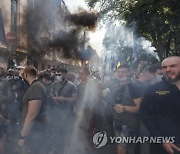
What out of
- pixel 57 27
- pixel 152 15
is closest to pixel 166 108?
pixel 57 27

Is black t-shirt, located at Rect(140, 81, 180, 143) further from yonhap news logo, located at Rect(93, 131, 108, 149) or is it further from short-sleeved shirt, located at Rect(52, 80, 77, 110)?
short-sleeved shirt, located at Rect(52, 80, 77, 110)

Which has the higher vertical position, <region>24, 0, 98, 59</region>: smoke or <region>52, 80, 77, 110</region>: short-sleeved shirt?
<region>24, 0, 98, 59</region>: smoke

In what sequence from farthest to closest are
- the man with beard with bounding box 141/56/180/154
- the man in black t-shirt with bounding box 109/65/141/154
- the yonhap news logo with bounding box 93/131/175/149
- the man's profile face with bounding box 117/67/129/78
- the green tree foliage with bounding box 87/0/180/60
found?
the green tree foliage with bounding box 87/0/180/60
the man's profile face with bounding box 117/67/129/78
the man in black t-shirt with bounding box 109/65/141/154
the yonhap news logo with bounding box 93/131/175/149
the man with beard with bounding box 141/56/180/154

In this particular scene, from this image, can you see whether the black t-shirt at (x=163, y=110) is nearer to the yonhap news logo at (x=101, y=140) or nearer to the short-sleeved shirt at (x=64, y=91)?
the yonhap news logo at (x=101, y=140)

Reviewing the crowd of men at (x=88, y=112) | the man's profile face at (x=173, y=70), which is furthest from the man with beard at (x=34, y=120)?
the man's profile face at (x=173, y=70)

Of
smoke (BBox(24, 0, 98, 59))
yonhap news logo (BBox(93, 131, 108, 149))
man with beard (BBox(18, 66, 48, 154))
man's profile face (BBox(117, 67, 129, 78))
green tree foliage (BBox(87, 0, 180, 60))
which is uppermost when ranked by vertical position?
green tree foliage (BBox(87, 0, 180, 60))

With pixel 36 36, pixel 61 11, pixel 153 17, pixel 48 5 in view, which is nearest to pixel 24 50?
pixel 36 36

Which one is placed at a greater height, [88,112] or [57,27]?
[57,27]

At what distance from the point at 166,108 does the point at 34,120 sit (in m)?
1.51

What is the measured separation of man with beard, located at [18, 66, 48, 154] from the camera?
3891 millimetres

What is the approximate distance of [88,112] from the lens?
610 centimetres

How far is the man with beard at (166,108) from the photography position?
328 cm

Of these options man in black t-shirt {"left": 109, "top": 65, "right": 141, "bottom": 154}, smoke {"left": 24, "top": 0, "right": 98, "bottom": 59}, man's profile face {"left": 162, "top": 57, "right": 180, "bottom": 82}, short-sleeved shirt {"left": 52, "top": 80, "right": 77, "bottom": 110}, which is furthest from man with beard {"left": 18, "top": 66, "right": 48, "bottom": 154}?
smoke {"left": 24, "top": 0, "right": 98, "bottom": 59}

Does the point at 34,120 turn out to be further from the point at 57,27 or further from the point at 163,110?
the point at 57,27
